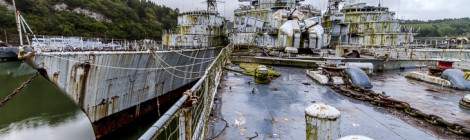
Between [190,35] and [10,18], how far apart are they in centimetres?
3495

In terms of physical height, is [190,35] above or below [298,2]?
below

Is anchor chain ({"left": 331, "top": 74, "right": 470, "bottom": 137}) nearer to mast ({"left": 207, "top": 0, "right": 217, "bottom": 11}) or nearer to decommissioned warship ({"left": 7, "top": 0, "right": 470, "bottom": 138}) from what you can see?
decommissioned warship ({"left": 7, "top": 0, "right": 470, "bottom": 138})

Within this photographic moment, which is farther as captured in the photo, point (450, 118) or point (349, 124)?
point (450, 118)

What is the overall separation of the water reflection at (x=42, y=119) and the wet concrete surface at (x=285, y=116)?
721 centimetres

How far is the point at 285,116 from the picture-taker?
21.9 ft

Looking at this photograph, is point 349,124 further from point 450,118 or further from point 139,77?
point 139,77

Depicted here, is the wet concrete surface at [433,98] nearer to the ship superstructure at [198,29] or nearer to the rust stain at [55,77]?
the rust stain at [55,77]

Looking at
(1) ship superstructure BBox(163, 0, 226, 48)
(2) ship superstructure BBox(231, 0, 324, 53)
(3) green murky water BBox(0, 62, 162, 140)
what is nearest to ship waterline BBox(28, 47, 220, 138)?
(3) green murky water BBox(0, 62, 162, 140)

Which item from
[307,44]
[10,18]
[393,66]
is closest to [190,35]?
[307,44]

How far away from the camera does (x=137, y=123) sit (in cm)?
1366

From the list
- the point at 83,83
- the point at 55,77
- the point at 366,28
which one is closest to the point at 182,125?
the point at 55,77

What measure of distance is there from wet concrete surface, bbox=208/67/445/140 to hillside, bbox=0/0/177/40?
1764 inches

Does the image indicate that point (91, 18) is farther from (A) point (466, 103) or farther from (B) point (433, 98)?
(A) point (466, 103)

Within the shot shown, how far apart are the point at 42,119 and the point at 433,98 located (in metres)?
15.3
